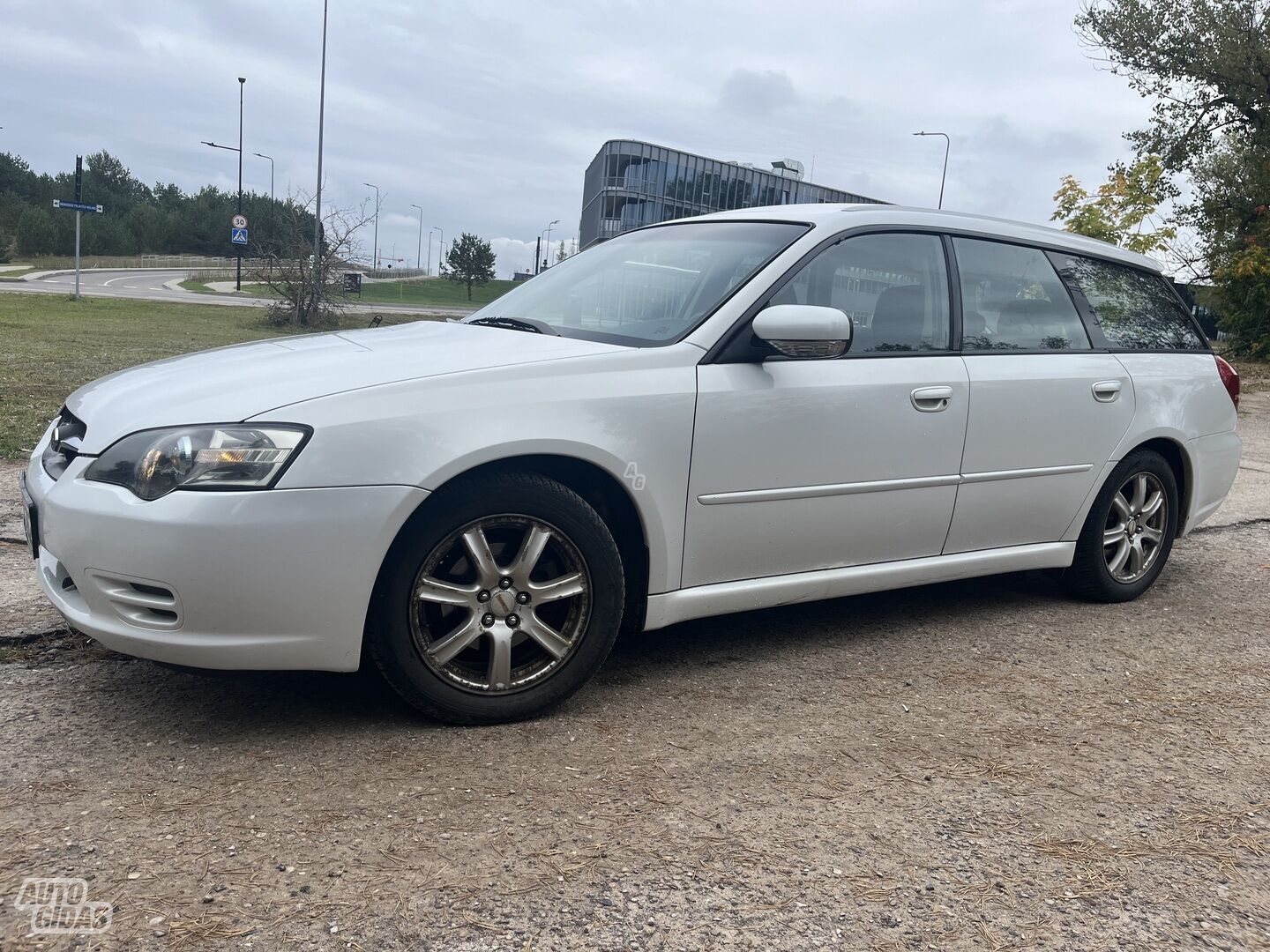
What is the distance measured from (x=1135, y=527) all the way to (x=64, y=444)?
13.7ft

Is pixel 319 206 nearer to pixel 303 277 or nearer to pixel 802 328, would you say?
pixel 303 277

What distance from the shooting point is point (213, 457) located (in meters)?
2.62

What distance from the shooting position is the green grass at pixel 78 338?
8.25 m

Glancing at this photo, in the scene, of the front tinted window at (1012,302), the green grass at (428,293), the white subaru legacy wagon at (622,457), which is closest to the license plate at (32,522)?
the white subaru legacy wagon at (622,457)

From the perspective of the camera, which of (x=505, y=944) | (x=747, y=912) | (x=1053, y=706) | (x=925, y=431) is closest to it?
(x=505, y=944)

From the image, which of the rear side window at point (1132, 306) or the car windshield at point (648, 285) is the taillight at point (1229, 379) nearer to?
the rear side window at point (1132, 306)

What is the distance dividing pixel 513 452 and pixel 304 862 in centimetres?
116

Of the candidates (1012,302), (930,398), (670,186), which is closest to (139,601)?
(930,398)

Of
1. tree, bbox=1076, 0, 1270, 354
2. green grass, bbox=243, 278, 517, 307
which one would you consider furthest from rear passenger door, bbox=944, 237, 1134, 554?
green grass, bbox=243, 278, 517, 307

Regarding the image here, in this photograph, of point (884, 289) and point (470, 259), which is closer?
point (884, 289)

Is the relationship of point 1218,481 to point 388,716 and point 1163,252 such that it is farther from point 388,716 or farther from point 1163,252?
point 1163,252

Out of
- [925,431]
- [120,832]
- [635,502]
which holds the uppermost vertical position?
Result: [925,431]

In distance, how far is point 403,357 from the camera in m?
3.12

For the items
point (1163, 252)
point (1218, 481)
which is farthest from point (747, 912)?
point (1163, 252)
